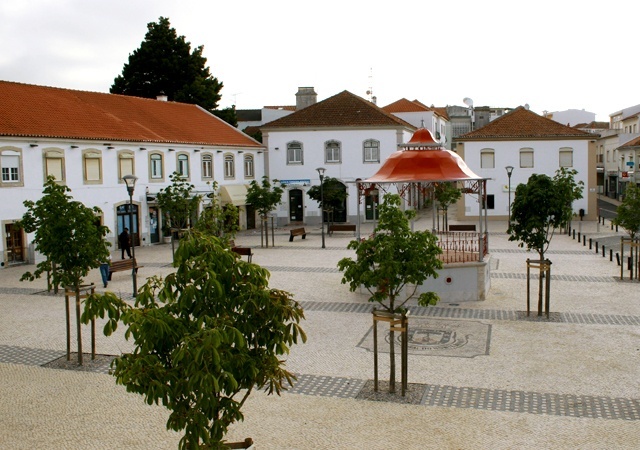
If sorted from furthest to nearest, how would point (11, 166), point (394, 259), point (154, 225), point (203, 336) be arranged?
point (154, 225)
point (11, 166)
point (394, 259)
point (203, 336)

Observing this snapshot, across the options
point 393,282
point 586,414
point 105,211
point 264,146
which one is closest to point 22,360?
point 393,282

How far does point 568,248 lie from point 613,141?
144 ft

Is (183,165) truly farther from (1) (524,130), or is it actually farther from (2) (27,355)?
(2) (27,355)

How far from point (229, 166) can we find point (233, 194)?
1.87 meters

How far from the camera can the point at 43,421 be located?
10000 millimetres

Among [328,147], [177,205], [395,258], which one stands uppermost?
[328,147]

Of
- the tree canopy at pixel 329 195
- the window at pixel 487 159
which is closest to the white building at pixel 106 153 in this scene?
the tree canopy at pixel 329 195

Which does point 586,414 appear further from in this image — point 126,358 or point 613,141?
point 613,141

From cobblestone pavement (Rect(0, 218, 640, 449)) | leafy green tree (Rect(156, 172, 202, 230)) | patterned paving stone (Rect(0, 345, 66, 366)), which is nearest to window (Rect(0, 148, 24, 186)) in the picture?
leafy green tree (Rect(156, 172, 202, 230))

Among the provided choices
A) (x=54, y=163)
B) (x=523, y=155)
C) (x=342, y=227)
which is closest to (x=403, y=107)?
(x=523, y=155)

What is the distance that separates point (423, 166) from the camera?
20.9 meters

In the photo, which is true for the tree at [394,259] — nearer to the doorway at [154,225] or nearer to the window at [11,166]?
the window at [11,166]

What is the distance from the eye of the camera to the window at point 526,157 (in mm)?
43281

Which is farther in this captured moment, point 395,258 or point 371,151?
point 371,151
